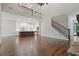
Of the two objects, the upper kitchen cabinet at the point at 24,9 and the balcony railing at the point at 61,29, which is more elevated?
the upper kitchen cabinet at the point at 24,9

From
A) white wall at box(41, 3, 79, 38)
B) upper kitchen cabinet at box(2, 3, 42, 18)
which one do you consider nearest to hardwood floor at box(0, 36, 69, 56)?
white wall at box(41, 3, 79, 38)

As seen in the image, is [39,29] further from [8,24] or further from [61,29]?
[8,24]

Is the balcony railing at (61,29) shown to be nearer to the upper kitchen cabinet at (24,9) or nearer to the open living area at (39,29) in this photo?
the open living area at (39,29)

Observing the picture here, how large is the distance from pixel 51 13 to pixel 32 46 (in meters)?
0.62

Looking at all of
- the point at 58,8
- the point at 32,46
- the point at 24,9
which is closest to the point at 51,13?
the point at 58,8

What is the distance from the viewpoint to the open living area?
Result: 8.48 feet

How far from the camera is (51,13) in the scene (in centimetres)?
265

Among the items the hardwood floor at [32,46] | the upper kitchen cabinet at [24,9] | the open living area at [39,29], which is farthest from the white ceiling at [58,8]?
the hardwood floor at [32,46]

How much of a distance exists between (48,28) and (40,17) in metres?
0.22

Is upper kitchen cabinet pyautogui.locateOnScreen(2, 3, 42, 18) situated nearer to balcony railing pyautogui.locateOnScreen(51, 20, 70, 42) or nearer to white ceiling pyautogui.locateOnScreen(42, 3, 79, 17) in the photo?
white ceiling pyautogui.locateOnScreen(42, 3, 79, 17)

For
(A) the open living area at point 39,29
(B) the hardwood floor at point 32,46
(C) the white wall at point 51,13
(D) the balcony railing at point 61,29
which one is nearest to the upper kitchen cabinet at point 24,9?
(A) the open living area at point 39,29

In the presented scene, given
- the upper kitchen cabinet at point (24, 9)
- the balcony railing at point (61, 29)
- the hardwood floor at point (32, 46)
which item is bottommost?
the hardwood floor at point (32, 46)

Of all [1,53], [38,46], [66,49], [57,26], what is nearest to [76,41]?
[66,49]

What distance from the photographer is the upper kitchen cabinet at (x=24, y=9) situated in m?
2.59
